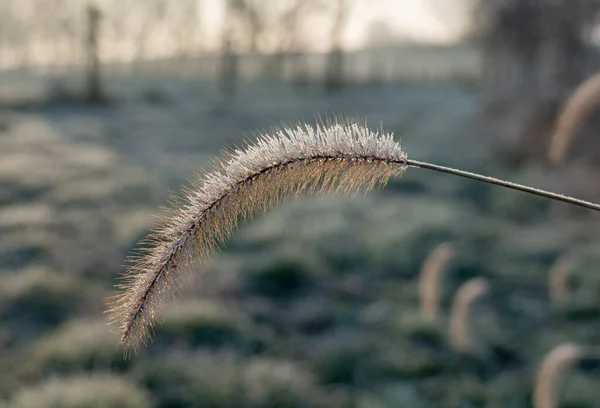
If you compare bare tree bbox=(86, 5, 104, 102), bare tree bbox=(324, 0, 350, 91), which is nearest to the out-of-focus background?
bare tree bbox=(86, 5, 104, 102)

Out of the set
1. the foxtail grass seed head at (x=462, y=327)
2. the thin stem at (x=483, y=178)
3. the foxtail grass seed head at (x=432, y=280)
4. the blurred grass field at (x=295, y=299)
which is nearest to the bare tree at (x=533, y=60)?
the blurred grass field at (x=295, y=299)

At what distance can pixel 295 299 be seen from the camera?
7.15 metres

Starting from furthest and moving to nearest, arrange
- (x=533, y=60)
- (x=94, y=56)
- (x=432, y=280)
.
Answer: (x=94, y=56) → (x=533, y=60) → (x=432, y=280)

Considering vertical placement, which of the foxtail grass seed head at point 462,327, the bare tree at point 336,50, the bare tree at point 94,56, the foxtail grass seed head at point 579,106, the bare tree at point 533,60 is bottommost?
the foxtail grass seed head at point 462,327

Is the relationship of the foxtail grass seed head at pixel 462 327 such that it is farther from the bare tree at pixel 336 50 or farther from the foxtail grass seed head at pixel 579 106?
the bare tree at pixel 336 50

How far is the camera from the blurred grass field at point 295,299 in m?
4.75

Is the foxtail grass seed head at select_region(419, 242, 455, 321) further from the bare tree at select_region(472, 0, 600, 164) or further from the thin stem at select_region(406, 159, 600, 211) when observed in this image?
the bare tree at select_region(472, 0, 600, 164)

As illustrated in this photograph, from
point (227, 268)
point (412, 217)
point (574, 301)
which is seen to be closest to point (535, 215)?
point (412, 217)

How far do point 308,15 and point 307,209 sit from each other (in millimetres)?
34681

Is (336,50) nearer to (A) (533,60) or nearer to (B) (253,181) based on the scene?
(A) (533,60)

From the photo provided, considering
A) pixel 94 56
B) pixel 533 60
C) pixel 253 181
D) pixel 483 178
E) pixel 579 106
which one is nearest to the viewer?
pixel 483 178

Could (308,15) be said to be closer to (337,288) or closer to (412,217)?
(412,217)

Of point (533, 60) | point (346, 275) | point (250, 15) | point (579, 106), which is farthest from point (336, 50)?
point (579, 106)

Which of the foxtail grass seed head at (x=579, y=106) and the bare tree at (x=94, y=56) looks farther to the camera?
the bare tree at (x=94, y=56)
